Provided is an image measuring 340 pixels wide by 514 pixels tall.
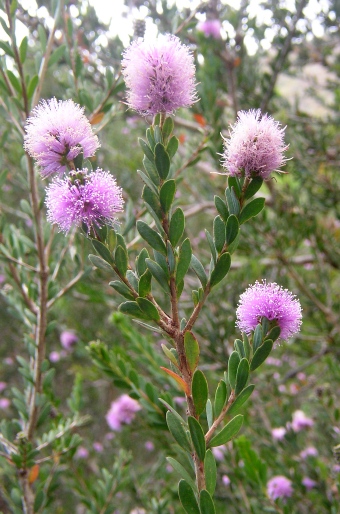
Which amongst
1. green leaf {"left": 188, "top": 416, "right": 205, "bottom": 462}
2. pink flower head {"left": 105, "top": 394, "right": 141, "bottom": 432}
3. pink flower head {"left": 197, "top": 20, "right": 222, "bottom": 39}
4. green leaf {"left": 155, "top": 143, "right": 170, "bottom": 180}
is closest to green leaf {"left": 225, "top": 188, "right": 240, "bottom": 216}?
green leaf {"left": 155, "top": 143, "right": 170, "bottom": 180}

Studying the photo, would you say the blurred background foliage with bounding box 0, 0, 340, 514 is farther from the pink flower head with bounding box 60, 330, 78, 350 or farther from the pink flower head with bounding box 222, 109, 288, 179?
the pink flower head with bounding box 222, 109, 288, 179

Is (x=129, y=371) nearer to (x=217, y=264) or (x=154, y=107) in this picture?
(x=217, y=264)

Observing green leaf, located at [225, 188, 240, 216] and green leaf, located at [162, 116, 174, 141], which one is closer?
green leaf, located at [225, 188, 240, 216]

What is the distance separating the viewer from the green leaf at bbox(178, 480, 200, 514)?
26.0 inches

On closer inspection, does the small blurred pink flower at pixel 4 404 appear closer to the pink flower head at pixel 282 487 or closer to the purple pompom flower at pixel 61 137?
the pink flower head at pixel 282 487

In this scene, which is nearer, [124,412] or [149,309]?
[149,309]

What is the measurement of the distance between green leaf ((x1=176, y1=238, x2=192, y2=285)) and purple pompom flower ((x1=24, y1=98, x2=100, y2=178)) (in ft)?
0.81

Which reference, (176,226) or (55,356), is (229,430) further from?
(55,356)

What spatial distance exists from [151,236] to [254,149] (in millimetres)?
224

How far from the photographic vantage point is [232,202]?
73cm

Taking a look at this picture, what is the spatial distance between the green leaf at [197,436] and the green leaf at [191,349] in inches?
3.7

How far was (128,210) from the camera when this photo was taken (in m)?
1.44

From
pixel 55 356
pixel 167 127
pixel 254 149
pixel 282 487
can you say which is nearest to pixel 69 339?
pixel 55 356

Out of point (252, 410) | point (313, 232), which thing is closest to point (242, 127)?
point (313, 232)
